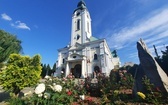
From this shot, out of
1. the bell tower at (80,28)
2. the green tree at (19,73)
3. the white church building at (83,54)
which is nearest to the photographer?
the green tree at (19,73)

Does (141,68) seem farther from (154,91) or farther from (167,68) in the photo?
(167,68)

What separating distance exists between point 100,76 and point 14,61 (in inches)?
233

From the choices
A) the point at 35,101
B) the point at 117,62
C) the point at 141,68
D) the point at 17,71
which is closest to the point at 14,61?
the point at 17,71

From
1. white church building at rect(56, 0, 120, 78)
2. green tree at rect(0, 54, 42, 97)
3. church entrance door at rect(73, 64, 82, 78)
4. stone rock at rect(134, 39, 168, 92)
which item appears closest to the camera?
stone rock at rect(134, 39, 168, 92)

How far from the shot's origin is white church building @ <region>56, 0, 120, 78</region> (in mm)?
24944

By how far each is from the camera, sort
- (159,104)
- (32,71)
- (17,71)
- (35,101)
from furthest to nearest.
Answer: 1. (32,71)
2. (17,71)
3. (159,104)
4. (35,101)

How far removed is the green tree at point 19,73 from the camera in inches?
265

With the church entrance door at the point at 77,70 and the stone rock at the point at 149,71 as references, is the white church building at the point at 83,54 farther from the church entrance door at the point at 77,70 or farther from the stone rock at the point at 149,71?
the stone rock at the point at 149,71

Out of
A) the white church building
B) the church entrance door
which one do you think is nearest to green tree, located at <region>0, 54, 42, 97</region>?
the white church building

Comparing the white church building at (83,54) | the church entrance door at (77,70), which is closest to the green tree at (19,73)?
the white church building at (83,54)

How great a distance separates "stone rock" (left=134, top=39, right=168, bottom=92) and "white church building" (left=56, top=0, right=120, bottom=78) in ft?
57.2

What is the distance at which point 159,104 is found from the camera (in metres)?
4.14

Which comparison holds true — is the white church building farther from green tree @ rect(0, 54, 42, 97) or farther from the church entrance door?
green tree @ rect(0, 54, 42, 97)

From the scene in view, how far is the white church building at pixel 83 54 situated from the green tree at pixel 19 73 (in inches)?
620
